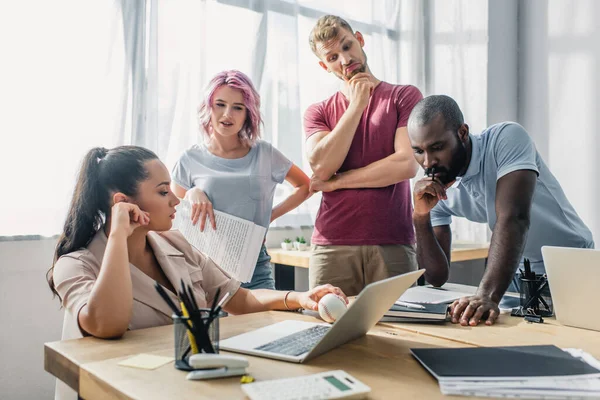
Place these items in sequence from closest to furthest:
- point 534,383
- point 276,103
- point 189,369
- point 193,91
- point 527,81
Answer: point 534,383 < point 189,369 < point 193,91 < point 276,103 < point 527,81

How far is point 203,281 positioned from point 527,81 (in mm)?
3544

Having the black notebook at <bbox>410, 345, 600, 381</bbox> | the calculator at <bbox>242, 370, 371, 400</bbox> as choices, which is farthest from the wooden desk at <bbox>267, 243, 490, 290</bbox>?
the calculator at <bbox>242, 370, 371, 400</bbox>

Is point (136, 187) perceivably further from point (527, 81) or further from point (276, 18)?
point (527, 81)

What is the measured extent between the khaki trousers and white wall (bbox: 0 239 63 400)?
1.25 meters

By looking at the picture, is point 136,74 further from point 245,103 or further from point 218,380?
point 218,380

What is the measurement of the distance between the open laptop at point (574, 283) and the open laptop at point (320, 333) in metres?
0.36

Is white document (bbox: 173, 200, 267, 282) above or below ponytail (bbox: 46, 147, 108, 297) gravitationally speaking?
below

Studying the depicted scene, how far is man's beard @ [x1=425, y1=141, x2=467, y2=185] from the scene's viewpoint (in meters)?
1.69

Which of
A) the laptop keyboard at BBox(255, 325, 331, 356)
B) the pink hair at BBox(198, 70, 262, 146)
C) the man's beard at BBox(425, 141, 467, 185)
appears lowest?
the laptop keyboard at BBox(255, 325, 331, 356)

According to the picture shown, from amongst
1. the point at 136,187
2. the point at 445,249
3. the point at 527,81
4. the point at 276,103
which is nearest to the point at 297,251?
the point at 276,103

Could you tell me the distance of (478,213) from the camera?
188 centimetres

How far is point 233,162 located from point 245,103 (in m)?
0.25

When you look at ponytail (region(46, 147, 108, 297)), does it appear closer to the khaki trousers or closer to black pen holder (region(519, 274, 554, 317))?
the khaki trousers

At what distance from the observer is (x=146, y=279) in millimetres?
1416
